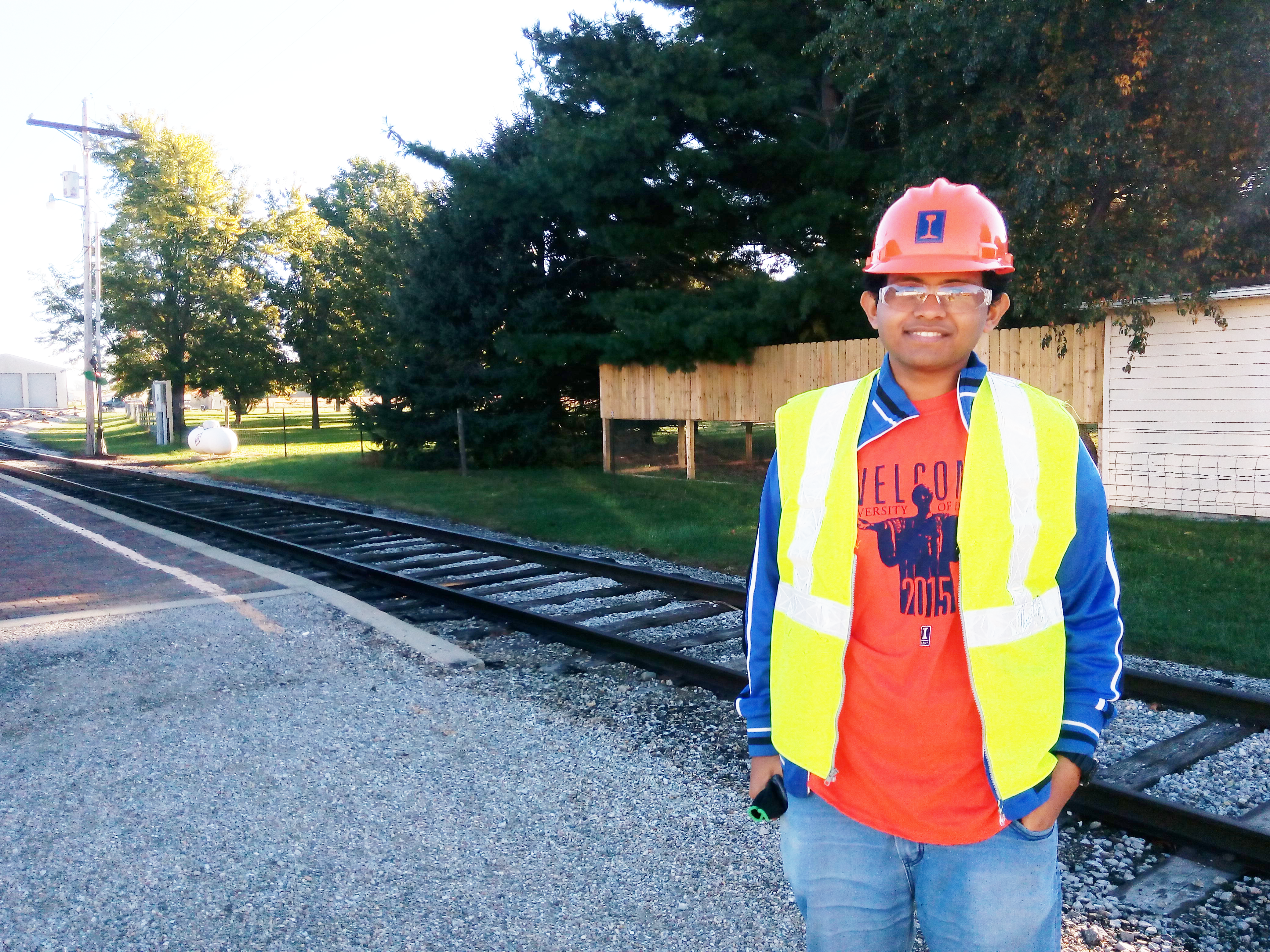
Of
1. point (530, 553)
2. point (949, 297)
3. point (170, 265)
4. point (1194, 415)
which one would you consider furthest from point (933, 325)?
point (170, 265)

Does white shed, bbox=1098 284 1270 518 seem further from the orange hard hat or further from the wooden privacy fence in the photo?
the orange hard hat

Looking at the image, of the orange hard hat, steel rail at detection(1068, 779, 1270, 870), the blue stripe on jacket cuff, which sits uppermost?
the orange hard hat

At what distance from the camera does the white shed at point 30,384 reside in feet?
355

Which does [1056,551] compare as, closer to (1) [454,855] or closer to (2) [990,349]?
(1) [454,855]

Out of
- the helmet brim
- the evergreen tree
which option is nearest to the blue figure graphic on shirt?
the helmet brim

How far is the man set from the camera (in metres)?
1.87

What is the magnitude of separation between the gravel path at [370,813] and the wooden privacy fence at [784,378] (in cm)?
625

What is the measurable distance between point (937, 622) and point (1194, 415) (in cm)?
1167

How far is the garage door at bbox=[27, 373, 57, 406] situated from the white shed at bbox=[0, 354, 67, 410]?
0.11ft

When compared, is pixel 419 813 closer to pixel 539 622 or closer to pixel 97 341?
pixel 539 622

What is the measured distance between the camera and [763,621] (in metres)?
2.14

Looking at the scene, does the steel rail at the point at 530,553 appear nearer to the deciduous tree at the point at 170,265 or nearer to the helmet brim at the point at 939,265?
the helmet brim at the point at 939,265

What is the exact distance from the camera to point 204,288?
1463 inches

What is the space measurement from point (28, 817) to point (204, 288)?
36.3 meters
